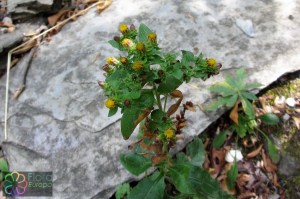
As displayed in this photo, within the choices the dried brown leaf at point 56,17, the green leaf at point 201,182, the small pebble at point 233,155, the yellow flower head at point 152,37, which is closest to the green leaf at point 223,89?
the small pebble at point 233,155

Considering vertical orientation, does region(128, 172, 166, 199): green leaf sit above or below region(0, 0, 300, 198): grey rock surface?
above

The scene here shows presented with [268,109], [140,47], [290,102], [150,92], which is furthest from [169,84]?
[290,102]

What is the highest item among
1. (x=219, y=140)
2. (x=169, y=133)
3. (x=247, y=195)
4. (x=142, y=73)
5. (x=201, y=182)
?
(x=142, y=73)

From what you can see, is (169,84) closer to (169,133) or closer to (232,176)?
(169,133)

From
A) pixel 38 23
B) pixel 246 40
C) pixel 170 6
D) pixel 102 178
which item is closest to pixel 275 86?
pixel 246 40

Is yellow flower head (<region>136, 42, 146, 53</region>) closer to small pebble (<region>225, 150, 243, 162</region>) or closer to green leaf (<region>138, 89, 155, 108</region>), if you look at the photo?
green leaf (<region>138, 89, 155, 108</region>)

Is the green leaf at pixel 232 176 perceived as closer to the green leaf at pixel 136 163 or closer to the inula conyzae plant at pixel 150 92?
the inula conyzae plant at pixel 150 92

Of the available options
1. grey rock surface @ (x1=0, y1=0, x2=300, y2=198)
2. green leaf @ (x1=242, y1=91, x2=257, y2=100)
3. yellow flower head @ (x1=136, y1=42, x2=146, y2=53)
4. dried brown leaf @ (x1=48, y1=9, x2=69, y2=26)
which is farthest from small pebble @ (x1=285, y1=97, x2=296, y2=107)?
dried brown leaf @ (x1=48, y1=9, x2=69, y2=26)
